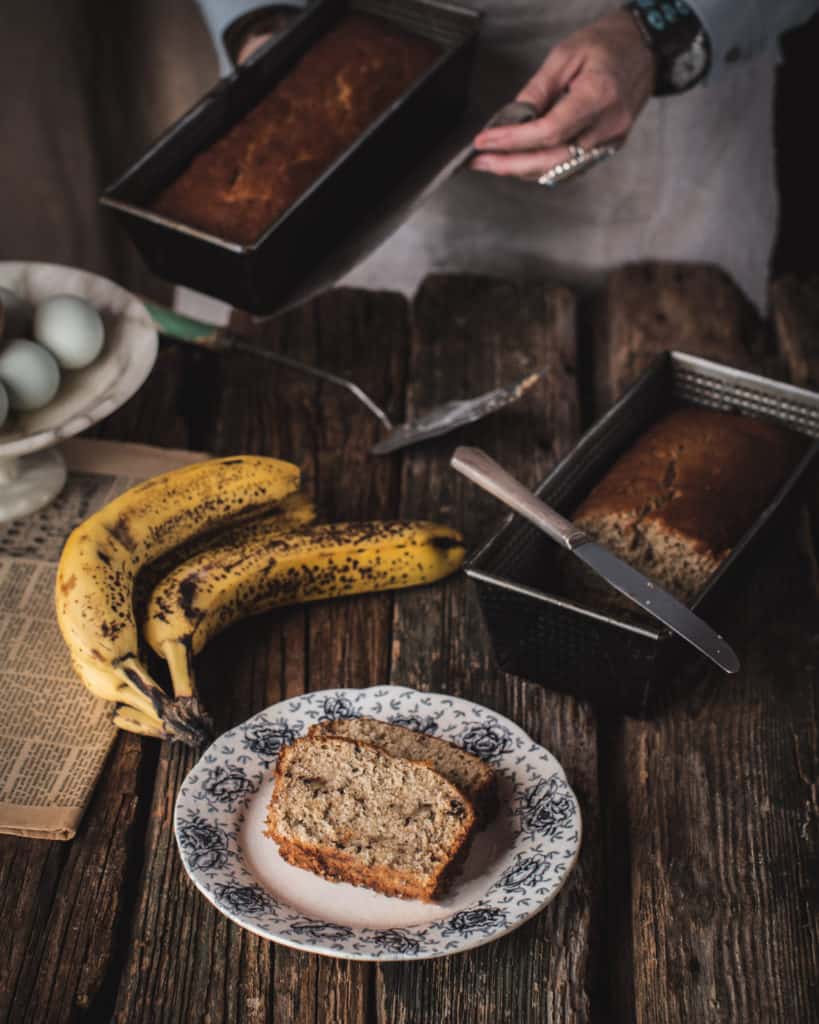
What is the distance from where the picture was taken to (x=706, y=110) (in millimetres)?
1701

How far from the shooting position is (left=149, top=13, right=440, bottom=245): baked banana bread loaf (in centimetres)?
137

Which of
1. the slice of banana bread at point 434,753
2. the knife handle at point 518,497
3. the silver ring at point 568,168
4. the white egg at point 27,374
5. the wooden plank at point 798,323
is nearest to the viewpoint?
the slice of banana bread at point 434,753

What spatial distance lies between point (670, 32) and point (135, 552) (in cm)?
105

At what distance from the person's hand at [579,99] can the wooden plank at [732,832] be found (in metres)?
0.62

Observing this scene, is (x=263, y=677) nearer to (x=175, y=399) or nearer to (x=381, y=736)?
(x=381, y=736)

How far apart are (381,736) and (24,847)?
1.16 feet

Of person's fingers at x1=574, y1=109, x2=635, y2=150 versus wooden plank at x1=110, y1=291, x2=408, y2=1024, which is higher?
person's fingers at x1=574, y1=109, x2=635, y2=150

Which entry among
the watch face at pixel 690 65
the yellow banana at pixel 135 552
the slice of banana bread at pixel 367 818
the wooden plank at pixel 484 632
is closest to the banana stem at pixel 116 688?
the yellow banana at pixel 135 552

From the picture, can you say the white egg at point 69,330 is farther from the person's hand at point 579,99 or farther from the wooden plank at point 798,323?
the wooden plank at point 798,323

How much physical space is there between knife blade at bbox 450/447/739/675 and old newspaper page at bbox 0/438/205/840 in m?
0.47

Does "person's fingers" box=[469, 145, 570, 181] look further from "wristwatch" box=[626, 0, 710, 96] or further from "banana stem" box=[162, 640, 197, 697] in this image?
"banana stem" box=[162, 640, 197, 697]

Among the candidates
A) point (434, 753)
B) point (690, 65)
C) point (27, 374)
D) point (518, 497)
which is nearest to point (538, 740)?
point (434, 753)

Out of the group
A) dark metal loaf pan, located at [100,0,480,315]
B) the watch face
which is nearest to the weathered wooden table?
dark metal loaf pan, located at [100,0,480,315]

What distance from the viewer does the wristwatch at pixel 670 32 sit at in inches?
59.0
